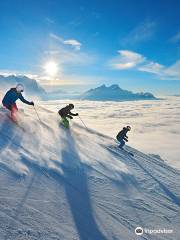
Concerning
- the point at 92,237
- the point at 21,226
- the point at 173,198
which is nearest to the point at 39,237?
the point at 21,226

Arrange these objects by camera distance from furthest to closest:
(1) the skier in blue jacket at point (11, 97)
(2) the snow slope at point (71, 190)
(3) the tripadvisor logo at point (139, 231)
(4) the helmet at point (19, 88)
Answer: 1. (1) the skier in blue jacket at point (11, 97)
2. (4) the helmet at point (19, 88)
3. (3) the tripadvisor logo at point (139, 231)
4. (2) the snow slope at point (71, 190)

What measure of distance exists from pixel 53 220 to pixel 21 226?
1314 mm

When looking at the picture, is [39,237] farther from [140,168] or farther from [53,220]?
[140,168]

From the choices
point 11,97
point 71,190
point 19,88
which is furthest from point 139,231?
point 11,97

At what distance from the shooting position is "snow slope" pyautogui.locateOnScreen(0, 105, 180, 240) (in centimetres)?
939

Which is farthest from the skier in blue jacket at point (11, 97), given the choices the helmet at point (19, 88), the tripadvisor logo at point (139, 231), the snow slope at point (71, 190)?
the tripadvisor logo at point (139, 231)

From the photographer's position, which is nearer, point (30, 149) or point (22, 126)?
point (30, 149)

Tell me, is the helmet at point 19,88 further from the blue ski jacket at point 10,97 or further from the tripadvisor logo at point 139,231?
the tripadvisor logo at point 139,231

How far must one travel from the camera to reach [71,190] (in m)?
12.1

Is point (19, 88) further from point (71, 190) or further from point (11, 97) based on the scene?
point (71, 190)

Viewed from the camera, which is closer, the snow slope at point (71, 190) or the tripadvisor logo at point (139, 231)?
the snow slope at point (71, 190)

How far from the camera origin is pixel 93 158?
669 inches

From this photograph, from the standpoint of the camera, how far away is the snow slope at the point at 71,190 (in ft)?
30.8

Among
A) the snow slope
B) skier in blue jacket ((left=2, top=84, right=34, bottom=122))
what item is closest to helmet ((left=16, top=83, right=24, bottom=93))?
skier in blue jacket ((left=2, top=84, right=34, bottom=122))
